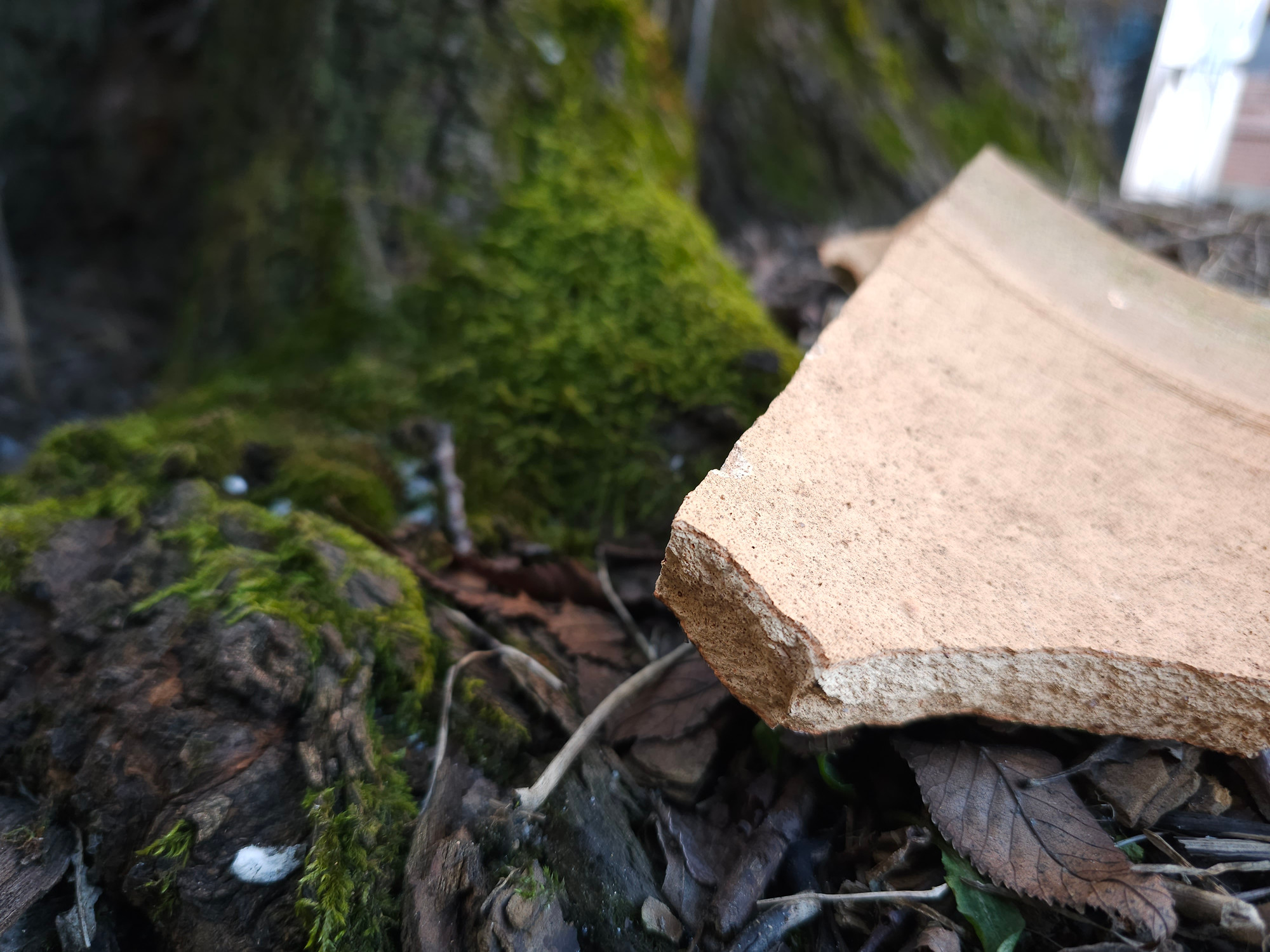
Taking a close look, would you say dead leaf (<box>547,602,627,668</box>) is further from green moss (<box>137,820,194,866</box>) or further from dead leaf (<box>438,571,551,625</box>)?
green moss (<box>137,820,194,866</box>)

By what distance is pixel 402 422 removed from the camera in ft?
6.13

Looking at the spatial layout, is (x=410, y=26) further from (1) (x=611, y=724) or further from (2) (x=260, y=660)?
(1) (x=611, y=724)

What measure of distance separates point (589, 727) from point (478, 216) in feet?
4.87

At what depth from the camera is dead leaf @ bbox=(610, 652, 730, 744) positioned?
126cm

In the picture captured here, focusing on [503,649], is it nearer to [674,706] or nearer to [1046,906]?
[674,706]

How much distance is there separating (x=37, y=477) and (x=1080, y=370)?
7.21ft

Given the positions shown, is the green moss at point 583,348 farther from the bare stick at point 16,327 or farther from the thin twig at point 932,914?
the bare stick at point 16,327

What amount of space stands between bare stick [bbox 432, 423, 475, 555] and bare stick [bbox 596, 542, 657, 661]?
0.93 ft

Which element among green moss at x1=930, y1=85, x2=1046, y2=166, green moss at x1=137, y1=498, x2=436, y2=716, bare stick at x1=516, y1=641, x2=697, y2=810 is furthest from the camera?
green moss at x1=930, y1=85, x2=1046, y2=166

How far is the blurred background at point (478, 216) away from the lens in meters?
1.83

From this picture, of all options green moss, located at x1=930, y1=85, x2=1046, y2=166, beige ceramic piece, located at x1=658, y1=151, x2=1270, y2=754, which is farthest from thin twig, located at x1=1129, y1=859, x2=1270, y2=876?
green moss, located at x1=930, y1=85, x2=1046, y2=166

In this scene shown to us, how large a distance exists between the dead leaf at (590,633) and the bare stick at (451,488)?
274 millimetres

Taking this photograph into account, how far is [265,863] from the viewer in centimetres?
107

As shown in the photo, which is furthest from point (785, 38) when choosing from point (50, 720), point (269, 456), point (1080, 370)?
point (50, 720)
